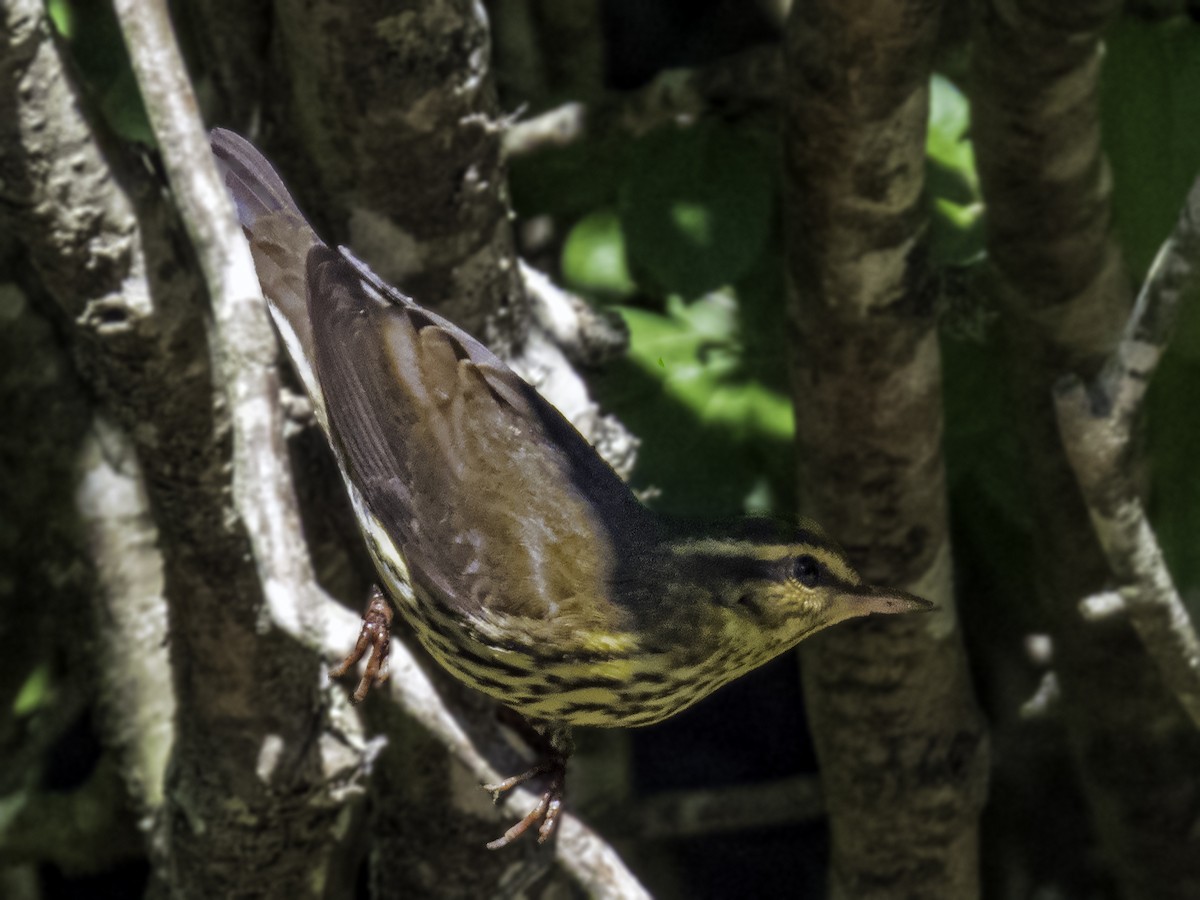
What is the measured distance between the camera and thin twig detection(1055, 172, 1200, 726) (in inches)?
76.5

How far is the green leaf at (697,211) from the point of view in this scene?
7.77 feet

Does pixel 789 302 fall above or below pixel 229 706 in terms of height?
above

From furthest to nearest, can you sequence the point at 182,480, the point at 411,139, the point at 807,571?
the point at 182,480 < the point at 411,139 < the point at 807,571

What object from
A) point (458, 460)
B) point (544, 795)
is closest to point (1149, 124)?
point (458, 460)

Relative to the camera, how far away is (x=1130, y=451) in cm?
223

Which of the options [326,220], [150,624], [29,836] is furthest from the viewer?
[29,836]

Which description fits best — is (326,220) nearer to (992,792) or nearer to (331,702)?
(331,702)

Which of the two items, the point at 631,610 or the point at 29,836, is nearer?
the point at 631,610

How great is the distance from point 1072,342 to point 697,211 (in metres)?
0.68

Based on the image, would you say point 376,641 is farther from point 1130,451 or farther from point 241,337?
point 1130,451

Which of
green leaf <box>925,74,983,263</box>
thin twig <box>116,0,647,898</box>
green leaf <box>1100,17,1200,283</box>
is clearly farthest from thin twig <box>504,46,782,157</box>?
thin twig <box>116,0,647,898</box>

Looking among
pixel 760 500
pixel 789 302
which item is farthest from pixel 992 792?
pixel 789 302

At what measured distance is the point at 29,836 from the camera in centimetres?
299

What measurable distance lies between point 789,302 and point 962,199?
61 cm
